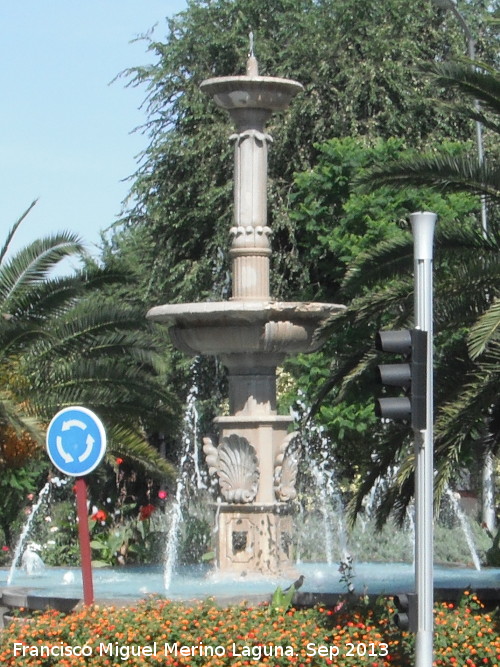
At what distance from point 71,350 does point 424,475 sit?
9252mm

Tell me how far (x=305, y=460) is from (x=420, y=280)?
1341cm

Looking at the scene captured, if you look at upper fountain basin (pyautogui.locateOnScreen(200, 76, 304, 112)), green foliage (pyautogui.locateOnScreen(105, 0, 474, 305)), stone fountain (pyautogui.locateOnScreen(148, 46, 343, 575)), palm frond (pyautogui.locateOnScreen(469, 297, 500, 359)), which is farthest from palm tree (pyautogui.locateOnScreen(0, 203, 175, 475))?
green foliage (pyautogui.locateOnScreen(105, 0, 474, 305))

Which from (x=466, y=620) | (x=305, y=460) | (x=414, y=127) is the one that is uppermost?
(x=414, y=127)

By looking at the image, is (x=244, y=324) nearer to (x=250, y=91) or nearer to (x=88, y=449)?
(x=250, y=91)

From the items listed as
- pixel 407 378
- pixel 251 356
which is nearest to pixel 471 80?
pixel 251 356

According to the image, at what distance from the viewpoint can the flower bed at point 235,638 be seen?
1048 centimetres

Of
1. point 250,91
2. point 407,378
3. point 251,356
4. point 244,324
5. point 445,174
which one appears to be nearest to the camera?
point 407,378

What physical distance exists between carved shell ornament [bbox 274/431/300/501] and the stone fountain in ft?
0.03

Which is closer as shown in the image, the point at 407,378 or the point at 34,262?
the point at 407,378

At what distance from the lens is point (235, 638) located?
10625mm

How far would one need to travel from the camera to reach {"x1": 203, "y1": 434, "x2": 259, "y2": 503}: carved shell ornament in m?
15.0

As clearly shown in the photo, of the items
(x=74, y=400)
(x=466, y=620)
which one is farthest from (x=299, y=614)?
(x=74, y=400)

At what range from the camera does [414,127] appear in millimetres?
28797

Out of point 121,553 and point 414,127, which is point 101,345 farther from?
point 414,127
